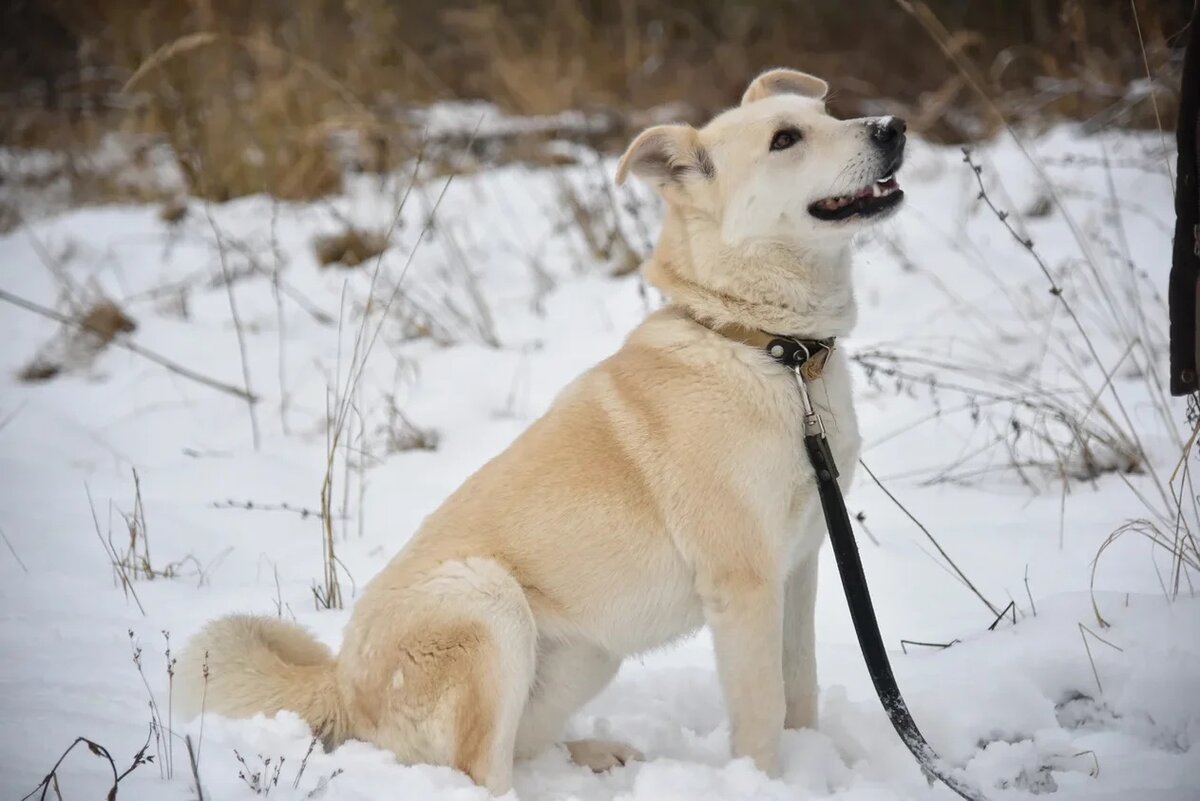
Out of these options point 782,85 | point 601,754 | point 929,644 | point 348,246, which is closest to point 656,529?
point 601,754

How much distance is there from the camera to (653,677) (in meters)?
2.67

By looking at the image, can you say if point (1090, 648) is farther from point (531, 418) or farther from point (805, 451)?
point (531, 418)

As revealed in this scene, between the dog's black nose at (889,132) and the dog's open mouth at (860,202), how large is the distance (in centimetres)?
8

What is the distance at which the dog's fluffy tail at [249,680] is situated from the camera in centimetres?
217

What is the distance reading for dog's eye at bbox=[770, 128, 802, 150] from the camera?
96.0 inches

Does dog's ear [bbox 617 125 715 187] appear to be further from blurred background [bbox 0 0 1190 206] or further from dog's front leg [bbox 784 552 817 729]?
blurred background [bbox 0 0 1190 206]

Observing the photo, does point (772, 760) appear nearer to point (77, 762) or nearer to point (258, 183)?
point (77, 762)

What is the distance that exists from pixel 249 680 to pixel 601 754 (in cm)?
90

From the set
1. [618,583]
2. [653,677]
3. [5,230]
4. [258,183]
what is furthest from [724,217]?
[5,230]

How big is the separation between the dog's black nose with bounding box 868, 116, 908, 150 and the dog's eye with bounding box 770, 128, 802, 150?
0.21m

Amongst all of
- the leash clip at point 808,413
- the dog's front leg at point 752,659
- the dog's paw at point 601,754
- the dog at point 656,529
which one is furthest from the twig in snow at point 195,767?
the leash clip at point 808,413

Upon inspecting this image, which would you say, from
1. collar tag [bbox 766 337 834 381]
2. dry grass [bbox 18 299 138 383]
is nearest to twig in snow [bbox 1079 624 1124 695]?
collar tag [bbox 766 337 834 381]

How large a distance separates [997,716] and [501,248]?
517 centimetres

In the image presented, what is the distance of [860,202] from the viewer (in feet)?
7.69
